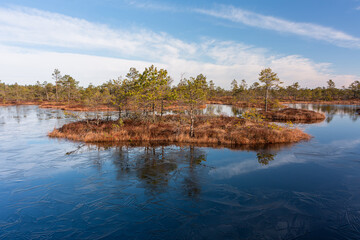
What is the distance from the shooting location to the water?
8.38 meters

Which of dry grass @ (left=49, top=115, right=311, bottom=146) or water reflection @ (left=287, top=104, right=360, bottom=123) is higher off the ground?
water reflection @ (left=287, top=104, right=360, bottom=123)

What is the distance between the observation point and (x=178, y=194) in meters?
11.3

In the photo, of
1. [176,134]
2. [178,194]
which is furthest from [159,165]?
[176,134]

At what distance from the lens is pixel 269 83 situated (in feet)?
150

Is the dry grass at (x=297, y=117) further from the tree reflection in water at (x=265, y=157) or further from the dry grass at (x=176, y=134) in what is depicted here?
the tree reflection in water at (x=265, y=157)

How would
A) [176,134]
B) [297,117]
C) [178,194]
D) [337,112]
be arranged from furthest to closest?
[337,112]
[297,117]
[176,134]
[178,194]

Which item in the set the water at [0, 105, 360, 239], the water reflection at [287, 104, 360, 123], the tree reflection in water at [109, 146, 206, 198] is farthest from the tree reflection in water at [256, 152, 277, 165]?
the water reflection at [287, 104, 360, 123]

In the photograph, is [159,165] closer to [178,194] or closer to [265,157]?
[178,194]

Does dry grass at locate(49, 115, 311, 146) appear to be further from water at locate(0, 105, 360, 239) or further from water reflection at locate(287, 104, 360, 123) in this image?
water reflection at locate(287, 104, 360, 123)

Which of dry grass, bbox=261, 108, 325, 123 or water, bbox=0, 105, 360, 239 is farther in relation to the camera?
dry grass, bbox=261, 108, 325, 123

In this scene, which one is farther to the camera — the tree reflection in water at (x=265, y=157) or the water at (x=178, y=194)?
the tree reflection in water at (x=265, y=157)

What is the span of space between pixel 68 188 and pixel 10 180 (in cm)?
493

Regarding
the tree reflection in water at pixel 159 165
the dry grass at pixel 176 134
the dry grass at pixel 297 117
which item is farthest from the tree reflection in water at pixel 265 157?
the dry grass at pixel 297 117

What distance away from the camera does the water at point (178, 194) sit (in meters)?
8.38
